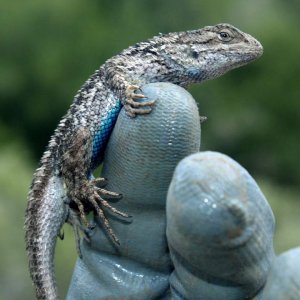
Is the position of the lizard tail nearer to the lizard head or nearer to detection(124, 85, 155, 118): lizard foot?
detection(124, 85, 155, 118): lizard foot

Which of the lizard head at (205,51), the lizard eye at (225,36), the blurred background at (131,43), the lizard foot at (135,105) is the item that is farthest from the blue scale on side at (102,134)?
the blurred background at (131,43)

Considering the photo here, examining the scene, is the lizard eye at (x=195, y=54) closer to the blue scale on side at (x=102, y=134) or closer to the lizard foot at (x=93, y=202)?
the blue scale on side at (x=102, y=134)

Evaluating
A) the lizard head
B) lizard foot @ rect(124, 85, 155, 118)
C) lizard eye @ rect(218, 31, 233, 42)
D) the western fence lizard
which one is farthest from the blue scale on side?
lizard eye @ rect(218, 31, 233, 42)

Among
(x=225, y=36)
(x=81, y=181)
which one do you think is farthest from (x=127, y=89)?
(x=225, y=36)

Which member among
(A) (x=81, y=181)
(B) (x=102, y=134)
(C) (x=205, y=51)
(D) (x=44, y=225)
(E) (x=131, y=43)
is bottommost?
(E) (x=131, y=43)

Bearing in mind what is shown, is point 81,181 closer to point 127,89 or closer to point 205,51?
point 127,89

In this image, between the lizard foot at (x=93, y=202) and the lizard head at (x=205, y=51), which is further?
the lizard head at (x=205, y=51)

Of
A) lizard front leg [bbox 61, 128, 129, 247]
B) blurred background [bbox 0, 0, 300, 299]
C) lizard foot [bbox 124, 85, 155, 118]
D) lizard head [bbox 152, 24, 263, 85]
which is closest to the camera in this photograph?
lizard foot [bbox 124, 85, 155, 118]

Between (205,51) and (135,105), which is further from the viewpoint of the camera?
(205,51)
